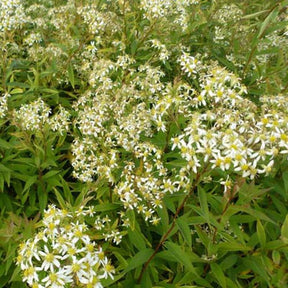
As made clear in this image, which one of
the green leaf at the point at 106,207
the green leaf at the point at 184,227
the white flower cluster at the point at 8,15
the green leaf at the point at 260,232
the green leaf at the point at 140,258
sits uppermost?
the white flower cluster at the point at 8,15

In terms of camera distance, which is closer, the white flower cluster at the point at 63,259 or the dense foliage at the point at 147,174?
the white flower cluster at the point at 63,259

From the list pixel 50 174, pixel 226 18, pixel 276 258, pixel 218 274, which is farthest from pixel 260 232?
pixel 226 18

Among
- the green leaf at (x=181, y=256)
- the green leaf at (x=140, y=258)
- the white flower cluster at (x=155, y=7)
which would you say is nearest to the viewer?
the green leaf at (x=181, y=256)

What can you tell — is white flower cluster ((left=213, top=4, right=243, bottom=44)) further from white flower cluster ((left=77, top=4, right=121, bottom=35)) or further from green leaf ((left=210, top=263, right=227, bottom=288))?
green leaf ((left=210, top=263, right=227, bottom=288))

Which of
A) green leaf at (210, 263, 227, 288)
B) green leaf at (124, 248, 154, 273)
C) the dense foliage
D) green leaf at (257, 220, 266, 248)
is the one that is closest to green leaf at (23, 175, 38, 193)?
the dense foliage

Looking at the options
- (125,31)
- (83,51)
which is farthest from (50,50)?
(125,31)

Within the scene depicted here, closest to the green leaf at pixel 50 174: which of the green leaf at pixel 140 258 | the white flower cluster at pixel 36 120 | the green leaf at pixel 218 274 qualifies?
the white flower cluster at pixel 36 120

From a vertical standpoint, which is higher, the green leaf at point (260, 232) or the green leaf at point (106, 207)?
the green leaf at point (260, 232)

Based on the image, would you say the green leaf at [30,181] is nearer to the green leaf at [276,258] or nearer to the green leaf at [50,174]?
the green leaf at [50,174]

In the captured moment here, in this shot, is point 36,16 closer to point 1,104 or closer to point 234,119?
point 1,104
